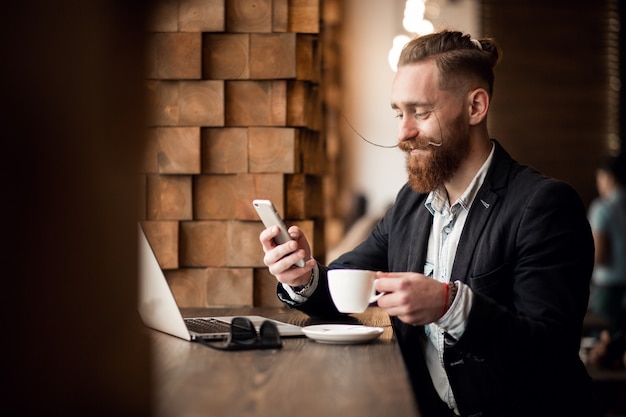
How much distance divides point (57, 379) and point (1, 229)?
0.32 ft

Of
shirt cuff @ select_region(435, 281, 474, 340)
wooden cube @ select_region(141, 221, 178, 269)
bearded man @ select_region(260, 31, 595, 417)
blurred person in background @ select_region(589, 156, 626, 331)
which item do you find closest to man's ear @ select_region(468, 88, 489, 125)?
bearded man @ select_region(260, 31, 595, 417)

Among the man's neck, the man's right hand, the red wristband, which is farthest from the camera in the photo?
the man's neck

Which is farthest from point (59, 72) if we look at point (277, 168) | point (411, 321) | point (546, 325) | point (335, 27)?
point (335, 27)

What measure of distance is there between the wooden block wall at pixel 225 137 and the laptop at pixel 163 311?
71 centimetres

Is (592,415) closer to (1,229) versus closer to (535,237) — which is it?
(535,237)

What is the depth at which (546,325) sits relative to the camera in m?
1.61

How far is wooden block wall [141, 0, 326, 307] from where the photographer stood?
233cm

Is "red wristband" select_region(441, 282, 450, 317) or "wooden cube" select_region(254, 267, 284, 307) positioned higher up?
"red wristband" select_region(441, 282, 450, 317)

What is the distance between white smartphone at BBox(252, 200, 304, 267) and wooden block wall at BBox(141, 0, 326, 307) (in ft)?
2.17

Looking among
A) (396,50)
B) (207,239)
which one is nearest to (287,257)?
(207,239)

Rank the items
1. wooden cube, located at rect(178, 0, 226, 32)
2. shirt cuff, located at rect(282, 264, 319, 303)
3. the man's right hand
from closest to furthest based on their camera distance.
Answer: the man's right hand, shirt cuff, located at rect(282, 264, 319, 303), wooden cube, located at rect(178, 0, 226, 32)

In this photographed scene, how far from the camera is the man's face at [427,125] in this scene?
1939 mm

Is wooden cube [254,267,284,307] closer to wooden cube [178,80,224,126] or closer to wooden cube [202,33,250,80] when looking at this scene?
wooden cube [178,80,224,126]

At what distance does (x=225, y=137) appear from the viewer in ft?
7.77
